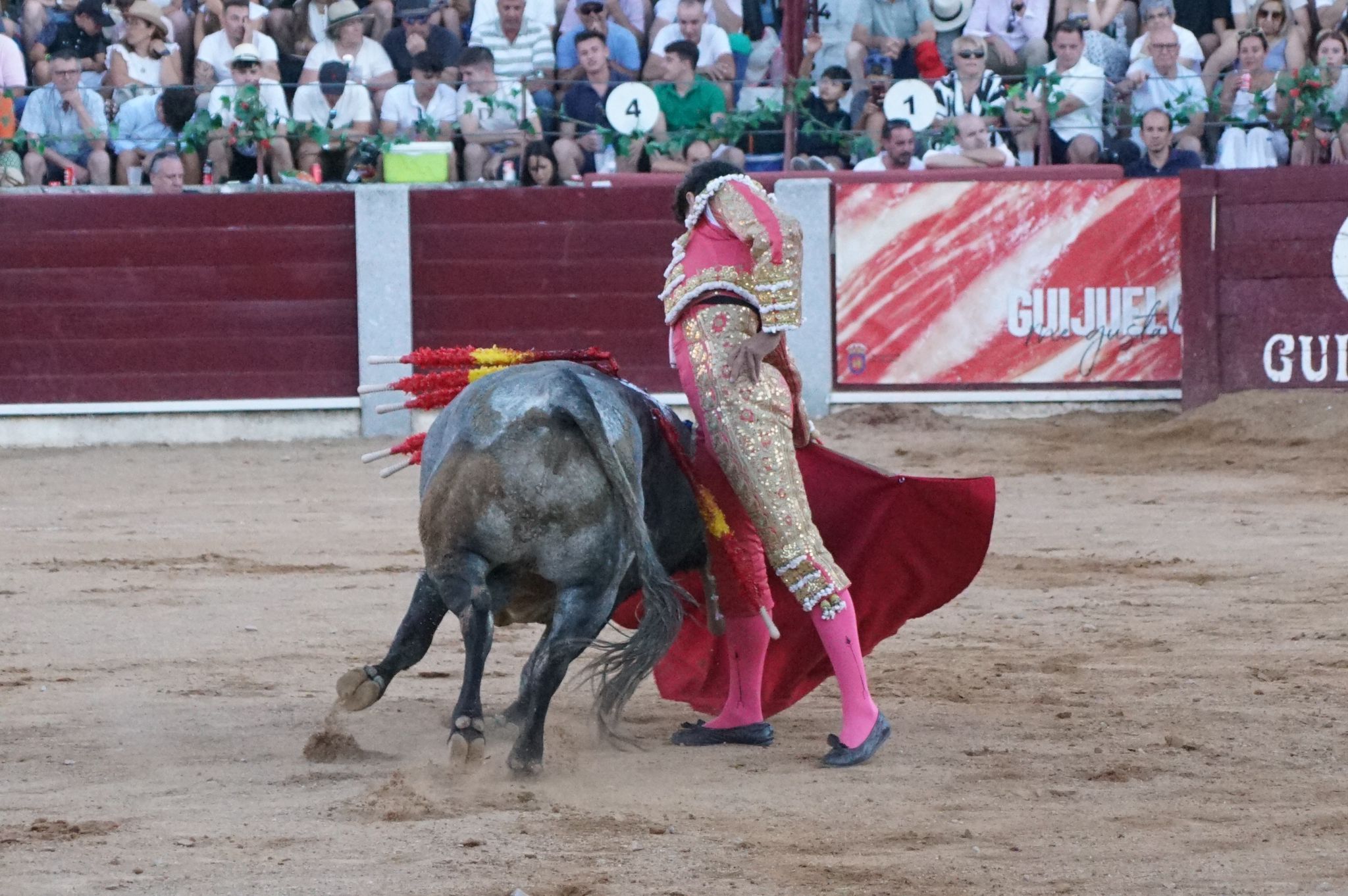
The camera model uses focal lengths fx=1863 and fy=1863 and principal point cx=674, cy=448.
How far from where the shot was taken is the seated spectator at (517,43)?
32.3ft

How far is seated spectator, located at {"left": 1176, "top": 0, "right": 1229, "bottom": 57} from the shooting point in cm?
973

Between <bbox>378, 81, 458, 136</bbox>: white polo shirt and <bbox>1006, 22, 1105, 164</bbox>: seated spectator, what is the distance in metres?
2.85

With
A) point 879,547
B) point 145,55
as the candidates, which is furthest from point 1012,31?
point 879,547

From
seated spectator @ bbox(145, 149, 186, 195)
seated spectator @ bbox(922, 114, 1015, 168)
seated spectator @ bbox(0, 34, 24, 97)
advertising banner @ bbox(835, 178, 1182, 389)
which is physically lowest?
advertising banner @ bbox(835, 178, 1182, 389)

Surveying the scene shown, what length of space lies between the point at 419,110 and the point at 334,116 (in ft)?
1.43

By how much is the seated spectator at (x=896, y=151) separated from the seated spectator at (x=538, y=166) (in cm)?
155

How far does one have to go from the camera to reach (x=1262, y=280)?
356 inches

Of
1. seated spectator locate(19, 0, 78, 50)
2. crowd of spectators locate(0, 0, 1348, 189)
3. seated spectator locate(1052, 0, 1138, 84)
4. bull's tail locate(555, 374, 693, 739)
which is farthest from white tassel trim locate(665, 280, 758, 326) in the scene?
seated spectator locate(19, 0, 78, 50)

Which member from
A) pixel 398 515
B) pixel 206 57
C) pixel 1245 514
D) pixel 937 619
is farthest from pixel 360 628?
pixel 206 57

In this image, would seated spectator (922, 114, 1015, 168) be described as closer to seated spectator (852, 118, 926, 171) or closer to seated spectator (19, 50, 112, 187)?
seated spectator (852, 118, 926, 171)

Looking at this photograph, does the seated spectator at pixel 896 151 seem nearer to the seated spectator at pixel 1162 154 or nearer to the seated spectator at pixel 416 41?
the seated spectator at pixel 1162 154

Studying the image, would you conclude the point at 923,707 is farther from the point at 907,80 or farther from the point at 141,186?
the point at 141,186

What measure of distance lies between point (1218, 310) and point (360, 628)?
18.1 feet

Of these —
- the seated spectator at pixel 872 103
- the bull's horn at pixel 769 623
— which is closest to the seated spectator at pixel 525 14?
the seated spectator at pixel 872 103
